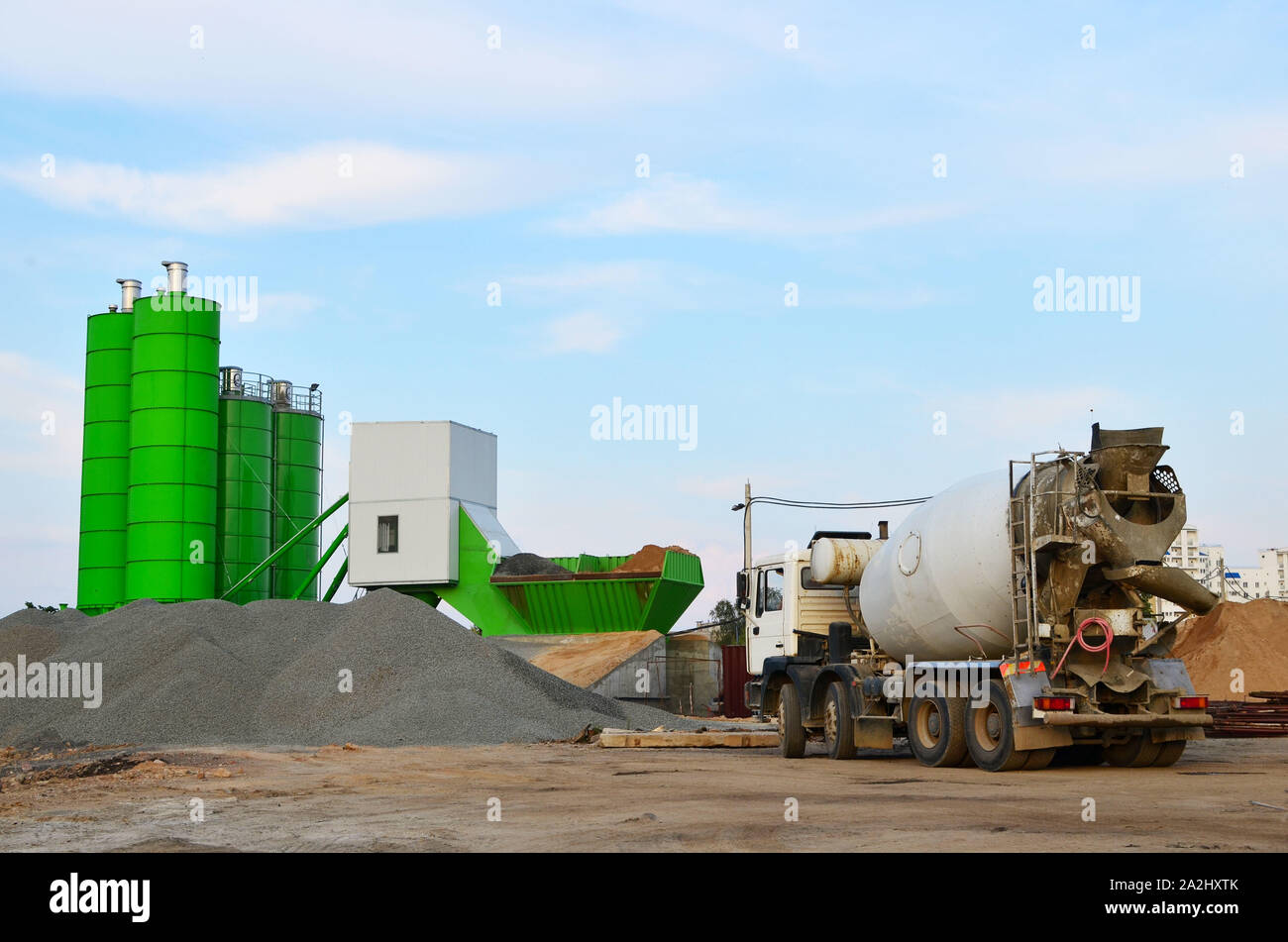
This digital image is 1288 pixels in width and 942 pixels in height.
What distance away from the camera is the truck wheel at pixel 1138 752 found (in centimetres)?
1777

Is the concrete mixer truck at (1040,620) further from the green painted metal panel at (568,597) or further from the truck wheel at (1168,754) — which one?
the green painted metal panel at (568,597)

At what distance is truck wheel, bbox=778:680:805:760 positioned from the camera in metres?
21.3

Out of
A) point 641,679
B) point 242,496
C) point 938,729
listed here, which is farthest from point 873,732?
point 242,496

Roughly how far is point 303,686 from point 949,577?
53.8ft

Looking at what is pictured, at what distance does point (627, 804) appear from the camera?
13.7 m

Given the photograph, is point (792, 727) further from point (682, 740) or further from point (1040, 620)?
point (1040, 620)

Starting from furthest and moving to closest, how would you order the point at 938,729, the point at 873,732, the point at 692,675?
the point at 692,675
the point at 873,732
the point at 938,729

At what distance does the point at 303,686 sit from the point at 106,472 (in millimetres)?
24312

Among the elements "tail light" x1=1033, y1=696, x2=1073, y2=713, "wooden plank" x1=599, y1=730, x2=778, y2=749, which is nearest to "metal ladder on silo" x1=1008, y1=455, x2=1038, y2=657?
"tail light" x1=1033, y1=696, x2=1073, y2=713

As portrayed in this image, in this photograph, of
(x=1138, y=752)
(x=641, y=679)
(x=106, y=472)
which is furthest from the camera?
(x=106, y=472)

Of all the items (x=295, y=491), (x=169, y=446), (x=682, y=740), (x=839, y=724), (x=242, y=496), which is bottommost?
(x=682, y=740)

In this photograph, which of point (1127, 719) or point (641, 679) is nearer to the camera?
point (1127, 719)

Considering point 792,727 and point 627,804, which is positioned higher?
point 792,727
